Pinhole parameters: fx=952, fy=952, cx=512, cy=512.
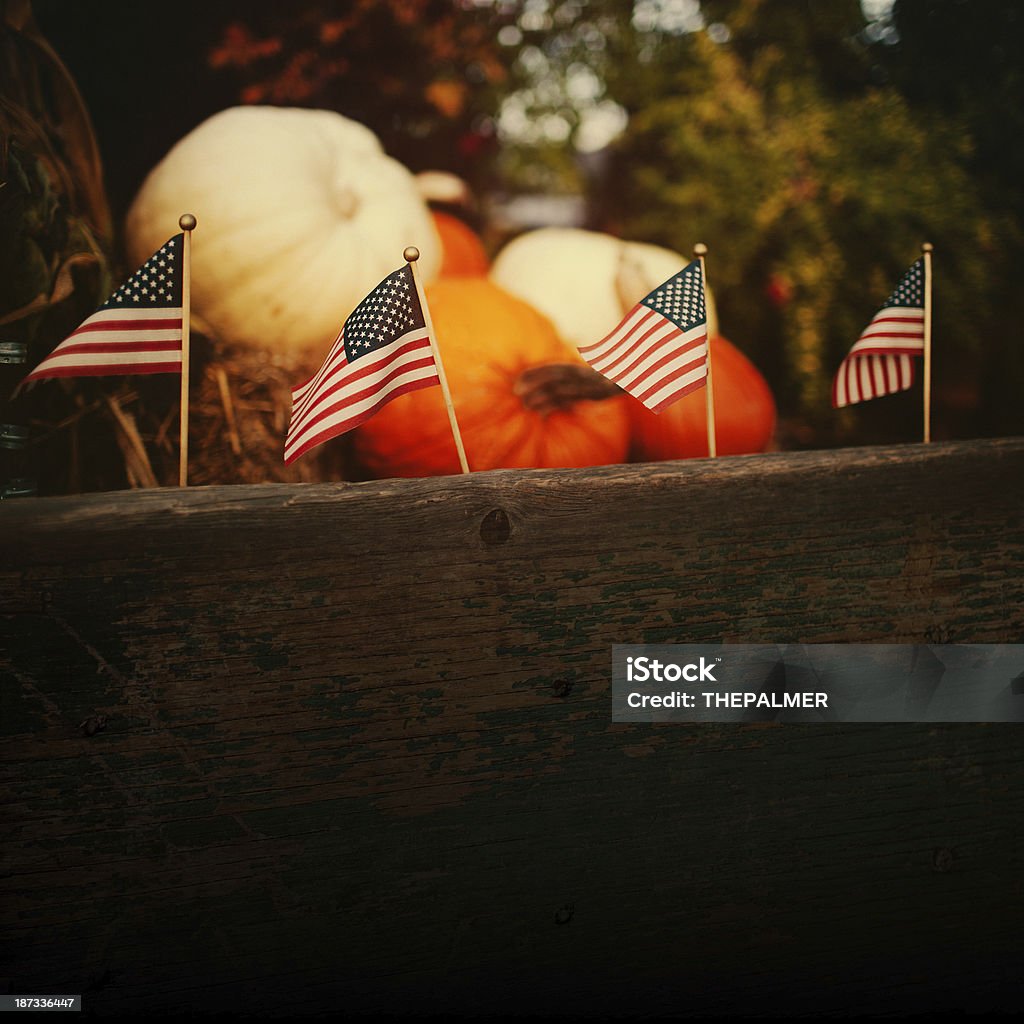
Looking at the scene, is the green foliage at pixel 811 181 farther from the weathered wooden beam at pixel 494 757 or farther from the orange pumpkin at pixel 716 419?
the weathered wooden beam at pixel 494 757

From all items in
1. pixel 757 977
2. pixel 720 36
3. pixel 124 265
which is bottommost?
pixel 757 977

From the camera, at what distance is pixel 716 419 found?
1.22 meters

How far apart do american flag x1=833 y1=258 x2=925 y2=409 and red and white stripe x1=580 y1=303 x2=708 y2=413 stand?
0.71 ft

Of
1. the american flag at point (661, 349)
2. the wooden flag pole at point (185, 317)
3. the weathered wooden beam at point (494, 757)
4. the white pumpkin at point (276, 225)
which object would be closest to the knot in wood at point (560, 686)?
the weathered wooden beam at point (494, 757)

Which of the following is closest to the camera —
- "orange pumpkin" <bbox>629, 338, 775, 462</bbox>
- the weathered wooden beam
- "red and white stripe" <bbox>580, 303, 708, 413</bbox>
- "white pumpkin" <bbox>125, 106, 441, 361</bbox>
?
the weathered wooden beam

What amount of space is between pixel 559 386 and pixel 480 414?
0.33ft

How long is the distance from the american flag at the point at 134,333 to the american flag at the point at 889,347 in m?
0.72

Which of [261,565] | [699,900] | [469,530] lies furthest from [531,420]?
[699,900]


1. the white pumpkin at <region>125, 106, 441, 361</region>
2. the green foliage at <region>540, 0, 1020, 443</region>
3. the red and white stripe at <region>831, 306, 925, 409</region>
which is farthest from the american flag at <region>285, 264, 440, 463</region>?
the green foliage at <region>540, 0, 1020, 443</region>

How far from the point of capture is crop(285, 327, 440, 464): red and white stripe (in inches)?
35.3

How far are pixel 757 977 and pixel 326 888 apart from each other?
429 millimetres

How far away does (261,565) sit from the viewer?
0.84 metres

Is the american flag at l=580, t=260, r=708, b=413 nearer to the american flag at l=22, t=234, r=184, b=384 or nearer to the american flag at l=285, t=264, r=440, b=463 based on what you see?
the american flag at l=285, t=264, r=440, b=463

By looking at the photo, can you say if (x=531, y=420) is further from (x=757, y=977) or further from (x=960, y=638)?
(x=757, y=977)
